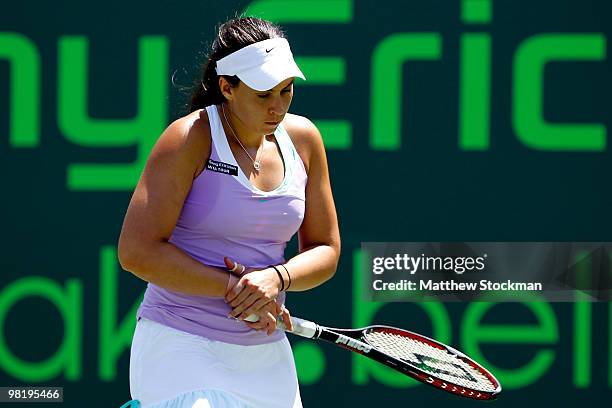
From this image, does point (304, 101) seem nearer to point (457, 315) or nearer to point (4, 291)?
point (457, 315)

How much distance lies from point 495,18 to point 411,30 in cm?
33

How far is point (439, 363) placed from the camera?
3.35 meters

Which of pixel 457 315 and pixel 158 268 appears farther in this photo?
pixel 457 315

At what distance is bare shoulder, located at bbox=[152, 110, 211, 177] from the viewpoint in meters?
2.84

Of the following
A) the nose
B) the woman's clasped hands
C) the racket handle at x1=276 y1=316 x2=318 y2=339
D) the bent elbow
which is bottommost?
the racket handle at x1=276 y1=316 x2=318 y2=339

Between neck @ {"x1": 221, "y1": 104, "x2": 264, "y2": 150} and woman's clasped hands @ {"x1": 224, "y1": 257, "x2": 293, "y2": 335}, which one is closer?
woman's clasped hands @ {"x1": 224, "y1": 257, "x2": 293, "y2": 335}

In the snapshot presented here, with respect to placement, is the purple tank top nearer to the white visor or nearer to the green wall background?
the white visor

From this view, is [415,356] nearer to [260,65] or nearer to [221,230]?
[221,230]

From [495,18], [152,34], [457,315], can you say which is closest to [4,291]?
[152,34]

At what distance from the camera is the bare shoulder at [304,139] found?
10.2ft

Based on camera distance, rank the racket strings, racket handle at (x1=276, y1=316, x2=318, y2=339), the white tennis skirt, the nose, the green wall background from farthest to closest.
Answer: the green wall background, the racket strings, racket handle at (x1=276, y1=316, x2=318, y2=339), the nose, the white tennis skirt

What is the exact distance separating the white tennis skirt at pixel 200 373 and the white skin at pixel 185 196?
10 cm

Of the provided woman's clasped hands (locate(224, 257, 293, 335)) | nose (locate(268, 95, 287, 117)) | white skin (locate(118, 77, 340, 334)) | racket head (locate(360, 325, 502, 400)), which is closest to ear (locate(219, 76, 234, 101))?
white skin (locate(118, 77, 340, 334))

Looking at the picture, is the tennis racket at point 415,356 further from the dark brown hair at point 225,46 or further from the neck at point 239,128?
the dark brown hair at point 225,46
